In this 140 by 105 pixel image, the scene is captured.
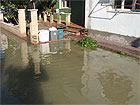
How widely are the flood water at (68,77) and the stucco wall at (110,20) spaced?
1983 mm

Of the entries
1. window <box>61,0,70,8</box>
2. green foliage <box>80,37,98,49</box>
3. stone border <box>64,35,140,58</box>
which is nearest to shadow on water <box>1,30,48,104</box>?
green foliage <box>80,37,98,49</box>

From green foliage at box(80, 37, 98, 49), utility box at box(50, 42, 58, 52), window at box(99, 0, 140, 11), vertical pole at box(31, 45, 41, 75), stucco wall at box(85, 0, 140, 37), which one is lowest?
vertical pole at box(31, 45, 41, 75)

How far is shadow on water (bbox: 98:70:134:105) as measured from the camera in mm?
5602

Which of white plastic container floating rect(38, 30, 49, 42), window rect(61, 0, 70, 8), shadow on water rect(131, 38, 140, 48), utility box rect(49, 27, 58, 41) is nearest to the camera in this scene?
shadow on water rect(131, 38, 140, 48)

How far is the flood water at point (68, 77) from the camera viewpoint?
18.3 feet

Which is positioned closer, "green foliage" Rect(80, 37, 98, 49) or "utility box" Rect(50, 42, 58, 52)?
"utility box" Rect(50, 42, 58, 52)

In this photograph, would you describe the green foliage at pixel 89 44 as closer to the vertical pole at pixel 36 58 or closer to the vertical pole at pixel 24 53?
the vertical pole at pixel 36 58

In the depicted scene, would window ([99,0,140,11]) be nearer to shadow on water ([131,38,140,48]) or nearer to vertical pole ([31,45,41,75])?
shadow on water ([131,38,140,48])

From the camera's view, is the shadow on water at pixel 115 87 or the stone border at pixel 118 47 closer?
the shadow on water at pixel 115 87

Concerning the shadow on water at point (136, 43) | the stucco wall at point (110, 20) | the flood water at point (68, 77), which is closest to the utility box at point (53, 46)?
the flood water at point (68, 77)

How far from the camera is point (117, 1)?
11.1 meters

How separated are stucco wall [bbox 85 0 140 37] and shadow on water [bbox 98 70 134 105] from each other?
3.98m

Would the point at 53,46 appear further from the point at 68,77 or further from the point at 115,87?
the point at 115,87

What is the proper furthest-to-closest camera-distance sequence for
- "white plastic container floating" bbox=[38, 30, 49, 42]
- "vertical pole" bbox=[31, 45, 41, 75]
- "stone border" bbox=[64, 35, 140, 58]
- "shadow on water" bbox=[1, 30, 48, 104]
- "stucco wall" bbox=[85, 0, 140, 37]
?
1. "white plastic container floating" bbox=[38, 30, 49, 42]
2. "stucco wall" bbox=[85, 0, 140, 37]
3. "stone border" bbox=[64, 35, 140, 58]
4. "vertical pole" bbox=[31, 45, 41, 75]
5. "shadow on water" bbox=[1, 30, 48, 104]
